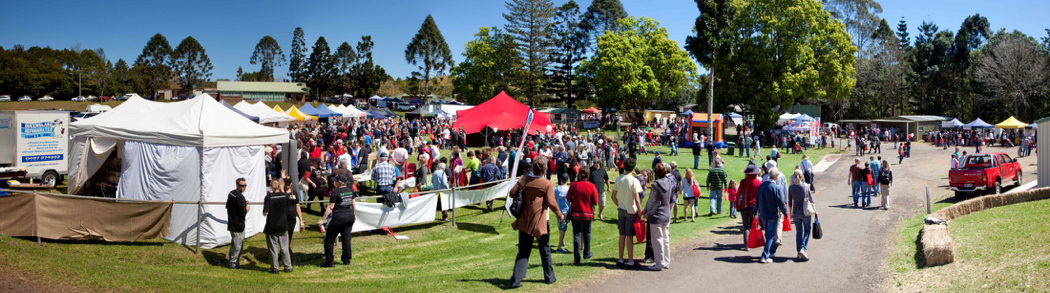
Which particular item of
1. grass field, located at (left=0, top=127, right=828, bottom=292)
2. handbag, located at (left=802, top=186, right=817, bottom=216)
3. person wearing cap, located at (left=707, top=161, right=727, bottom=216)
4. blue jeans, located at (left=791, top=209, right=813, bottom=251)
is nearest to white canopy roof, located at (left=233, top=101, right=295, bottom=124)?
grass field, located at (left=0, top=127, right=828, bottom=292)

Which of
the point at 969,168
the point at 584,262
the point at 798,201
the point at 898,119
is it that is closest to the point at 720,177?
the point at 798,201

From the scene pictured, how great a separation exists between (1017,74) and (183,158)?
5875 cm

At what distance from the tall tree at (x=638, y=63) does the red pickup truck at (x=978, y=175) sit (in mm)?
30751

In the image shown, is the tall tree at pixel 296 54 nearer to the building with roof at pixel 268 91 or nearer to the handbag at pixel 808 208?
the building with roof at pixel 268 91

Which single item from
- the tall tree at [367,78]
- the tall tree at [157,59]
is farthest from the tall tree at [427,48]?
the tall tree at [157,59]

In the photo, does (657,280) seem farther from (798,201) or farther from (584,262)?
(798,201)

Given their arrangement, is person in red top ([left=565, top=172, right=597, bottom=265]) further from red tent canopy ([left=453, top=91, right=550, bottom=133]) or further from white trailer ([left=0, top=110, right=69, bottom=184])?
white trailer ([left=0, top=110, right=69, bottom=184])

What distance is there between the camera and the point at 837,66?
117 feet

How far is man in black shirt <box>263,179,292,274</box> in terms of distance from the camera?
739cm

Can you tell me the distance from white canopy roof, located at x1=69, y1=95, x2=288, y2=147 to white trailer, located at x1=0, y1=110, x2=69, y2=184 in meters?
5.46

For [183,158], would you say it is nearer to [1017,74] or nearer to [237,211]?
[237,211]

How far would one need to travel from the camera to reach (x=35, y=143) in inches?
547

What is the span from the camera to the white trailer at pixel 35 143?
13602 millimetres

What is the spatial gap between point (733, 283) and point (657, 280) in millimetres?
924
